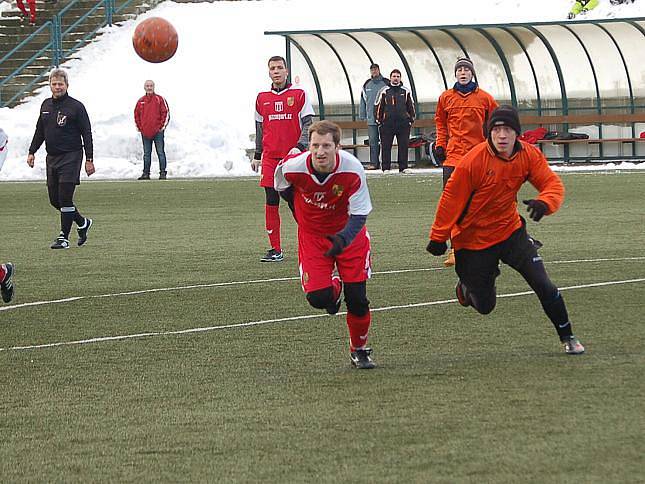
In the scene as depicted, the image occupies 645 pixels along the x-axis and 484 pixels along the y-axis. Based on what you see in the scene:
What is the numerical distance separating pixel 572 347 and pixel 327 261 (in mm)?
1410

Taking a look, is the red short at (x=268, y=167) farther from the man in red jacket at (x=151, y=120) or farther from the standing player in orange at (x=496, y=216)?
the man in red jacket at (x=151, y=120)

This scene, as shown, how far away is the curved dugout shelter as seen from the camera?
1326 inches

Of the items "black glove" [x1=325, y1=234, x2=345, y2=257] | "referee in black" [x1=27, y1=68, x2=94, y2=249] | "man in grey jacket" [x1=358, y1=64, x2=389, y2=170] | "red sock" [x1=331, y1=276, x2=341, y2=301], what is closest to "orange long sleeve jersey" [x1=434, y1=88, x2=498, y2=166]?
"referee in black" [x1=27, y1=68, x2=94, y2=249]

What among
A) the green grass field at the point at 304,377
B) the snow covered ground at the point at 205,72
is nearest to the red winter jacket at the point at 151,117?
the snow covered ground at the point at 205,72

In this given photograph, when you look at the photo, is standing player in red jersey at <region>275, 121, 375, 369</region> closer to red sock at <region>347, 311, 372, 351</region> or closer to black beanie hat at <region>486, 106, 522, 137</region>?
red sock at <region>347, 311, 372, 351</region>

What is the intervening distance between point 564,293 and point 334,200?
3.27m

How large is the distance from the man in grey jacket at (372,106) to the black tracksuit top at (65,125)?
14429 mm

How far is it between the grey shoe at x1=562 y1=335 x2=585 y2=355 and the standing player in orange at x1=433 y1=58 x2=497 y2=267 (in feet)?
18.8

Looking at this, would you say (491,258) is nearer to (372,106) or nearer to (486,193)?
(486,193)

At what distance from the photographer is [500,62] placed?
34500 mm

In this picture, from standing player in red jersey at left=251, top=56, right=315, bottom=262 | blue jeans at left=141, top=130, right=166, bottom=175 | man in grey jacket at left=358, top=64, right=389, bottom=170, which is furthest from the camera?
blue jeans at left=141, top=130, right=166, bottom=175

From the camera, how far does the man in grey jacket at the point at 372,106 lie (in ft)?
99.6

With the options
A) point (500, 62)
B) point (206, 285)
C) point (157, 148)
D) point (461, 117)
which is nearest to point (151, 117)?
point (157, 148)

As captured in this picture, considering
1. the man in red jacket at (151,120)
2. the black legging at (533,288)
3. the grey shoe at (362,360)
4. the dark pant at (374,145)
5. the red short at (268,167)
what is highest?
the black legging at (533,288)
